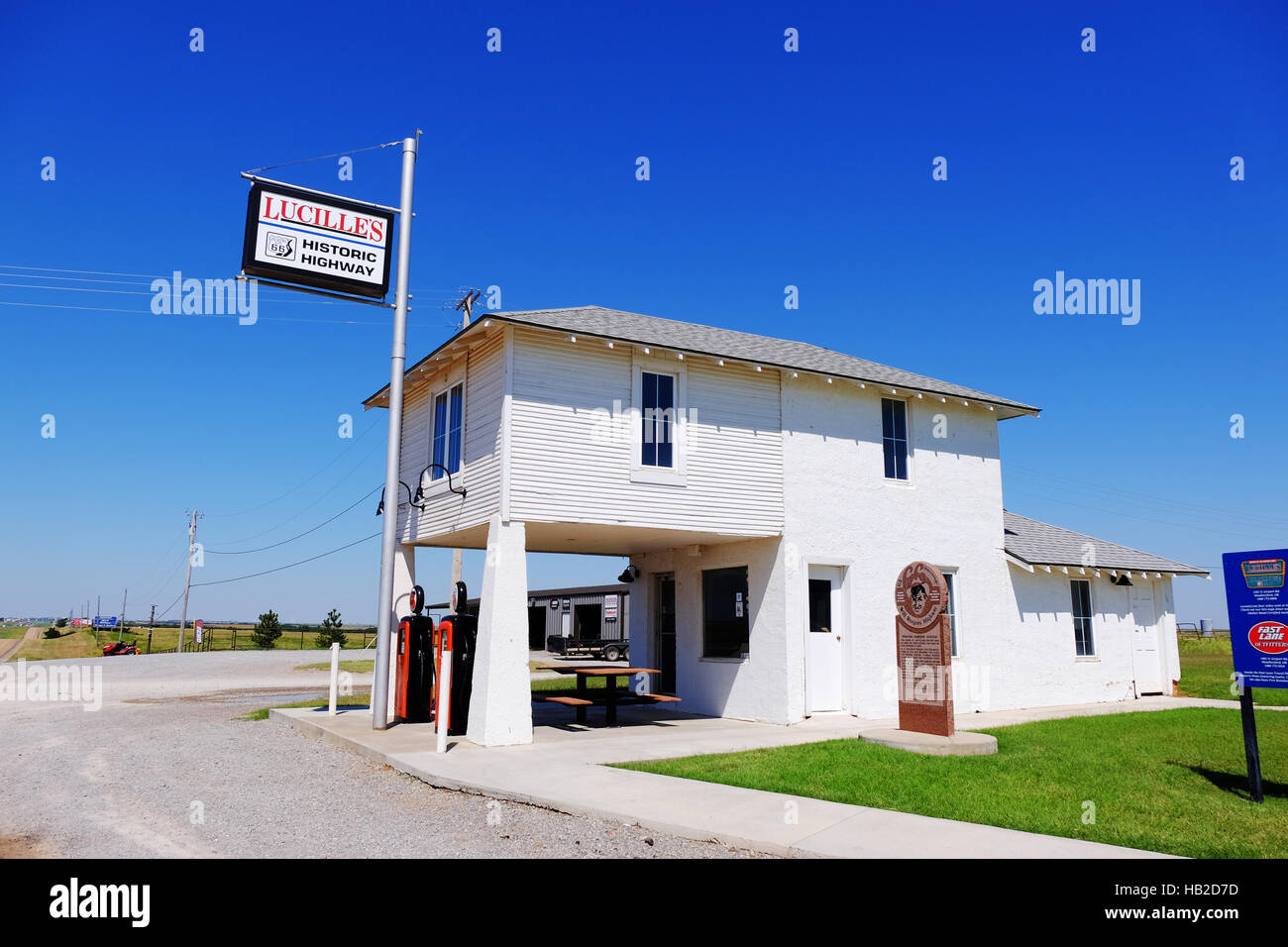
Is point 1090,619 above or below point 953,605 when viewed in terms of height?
below

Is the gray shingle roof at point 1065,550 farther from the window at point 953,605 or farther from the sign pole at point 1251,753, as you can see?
the sign pole at point 1251,753

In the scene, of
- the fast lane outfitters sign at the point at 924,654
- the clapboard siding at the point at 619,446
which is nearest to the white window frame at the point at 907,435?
the clapboard siding at the point at 619,446

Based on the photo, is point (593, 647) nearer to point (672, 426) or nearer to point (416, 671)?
point (416, 671)

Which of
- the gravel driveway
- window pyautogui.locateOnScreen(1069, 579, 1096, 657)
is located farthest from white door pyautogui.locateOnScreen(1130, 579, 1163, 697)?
the gravel driveway

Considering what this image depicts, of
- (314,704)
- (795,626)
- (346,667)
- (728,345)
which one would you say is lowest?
(346,667)

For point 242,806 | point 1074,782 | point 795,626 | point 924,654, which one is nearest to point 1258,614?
point 1074,782

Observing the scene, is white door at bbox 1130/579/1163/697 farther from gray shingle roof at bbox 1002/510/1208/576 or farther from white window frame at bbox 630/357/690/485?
white window frame at bbox 630/357/690/485

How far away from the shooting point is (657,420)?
1318 cm

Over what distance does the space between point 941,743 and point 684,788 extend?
3.73 meters

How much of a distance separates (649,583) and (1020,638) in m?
7.40

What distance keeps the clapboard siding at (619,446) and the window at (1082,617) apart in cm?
800
